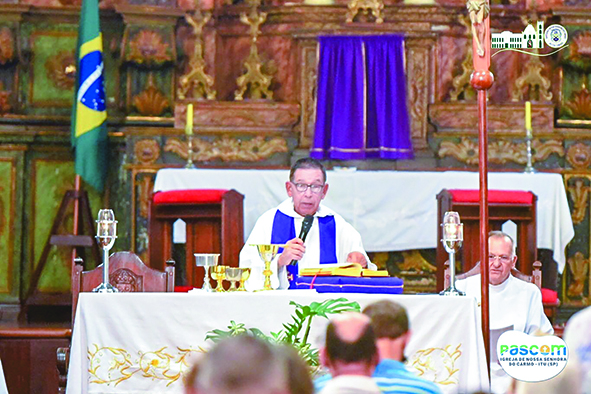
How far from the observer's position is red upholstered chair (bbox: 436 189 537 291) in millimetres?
8328

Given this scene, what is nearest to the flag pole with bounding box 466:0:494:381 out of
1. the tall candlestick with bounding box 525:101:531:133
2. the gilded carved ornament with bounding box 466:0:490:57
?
the gilded carved ornament with bounding box 466:0:490:57

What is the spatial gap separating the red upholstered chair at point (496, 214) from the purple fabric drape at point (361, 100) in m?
1.33

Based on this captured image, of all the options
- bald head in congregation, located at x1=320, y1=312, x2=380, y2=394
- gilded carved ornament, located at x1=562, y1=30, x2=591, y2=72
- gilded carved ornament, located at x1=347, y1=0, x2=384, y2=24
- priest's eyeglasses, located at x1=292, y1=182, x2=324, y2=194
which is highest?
gilded carved ornament, located at x1=347, y1=0, x2=384, y2=24

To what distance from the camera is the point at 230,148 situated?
32.1 ft

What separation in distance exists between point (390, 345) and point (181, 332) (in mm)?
2464

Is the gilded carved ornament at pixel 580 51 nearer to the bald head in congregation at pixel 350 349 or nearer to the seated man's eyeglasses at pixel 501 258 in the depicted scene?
the seated man's eyeglasses at pixel 501 258

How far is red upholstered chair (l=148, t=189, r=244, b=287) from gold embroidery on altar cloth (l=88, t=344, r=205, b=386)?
249cm

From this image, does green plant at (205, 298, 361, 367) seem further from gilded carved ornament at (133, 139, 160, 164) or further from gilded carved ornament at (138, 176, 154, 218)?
gilded carved ornament at (133, 139, 160, 164)

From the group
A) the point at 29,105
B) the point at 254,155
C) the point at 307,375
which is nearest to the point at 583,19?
the point at 254,155

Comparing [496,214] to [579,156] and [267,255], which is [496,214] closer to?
[579,156]

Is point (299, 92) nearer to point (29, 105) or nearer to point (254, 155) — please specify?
point (254, 155)

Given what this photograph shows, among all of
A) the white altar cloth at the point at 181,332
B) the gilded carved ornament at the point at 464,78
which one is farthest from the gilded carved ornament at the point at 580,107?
the white altar cloth at the point at 181,332

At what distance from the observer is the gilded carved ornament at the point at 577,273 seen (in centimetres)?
948

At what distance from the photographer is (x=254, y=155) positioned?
9812mm
